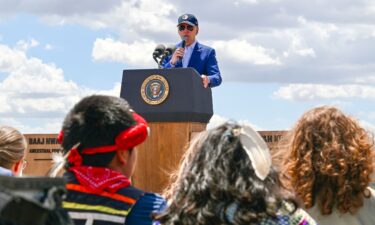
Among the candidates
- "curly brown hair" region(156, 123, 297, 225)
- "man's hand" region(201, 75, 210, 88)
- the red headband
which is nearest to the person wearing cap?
the red headband

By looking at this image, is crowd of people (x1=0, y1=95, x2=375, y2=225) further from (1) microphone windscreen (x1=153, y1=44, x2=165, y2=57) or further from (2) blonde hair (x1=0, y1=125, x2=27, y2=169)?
(1) microphone windscreen (x1=153, y1=44, x2=165, y2=57)

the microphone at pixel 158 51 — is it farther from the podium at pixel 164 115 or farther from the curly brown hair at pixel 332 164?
the curly brown hair at pixel 332 164

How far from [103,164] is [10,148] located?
1.21 meters

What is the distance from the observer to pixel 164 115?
6773 mm

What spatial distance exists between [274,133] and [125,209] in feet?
15.8

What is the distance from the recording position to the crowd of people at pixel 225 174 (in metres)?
1.80

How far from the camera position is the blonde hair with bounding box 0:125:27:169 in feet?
10.6

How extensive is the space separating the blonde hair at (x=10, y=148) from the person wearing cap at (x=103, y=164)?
114 centimetres

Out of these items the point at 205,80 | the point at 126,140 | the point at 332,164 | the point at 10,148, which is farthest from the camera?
the point at 205,80

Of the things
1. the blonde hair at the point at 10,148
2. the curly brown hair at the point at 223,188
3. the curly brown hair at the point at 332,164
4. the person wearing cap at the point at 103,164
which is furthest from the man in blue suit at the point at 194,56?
the curly brown hair at the point at 223,188

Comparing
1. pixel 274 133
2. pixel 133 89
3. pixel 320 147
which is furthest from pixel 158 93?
pixel 320 147

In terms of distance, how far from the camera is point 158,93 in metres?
6.86

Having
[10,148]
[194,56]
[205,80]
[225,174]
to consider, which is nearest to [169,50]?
[194,56]

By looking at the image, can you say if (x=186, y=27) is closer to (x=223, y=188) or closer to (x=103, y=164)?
(x=103, y=164)
